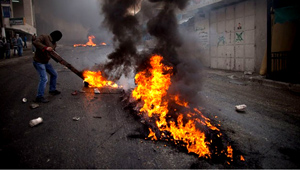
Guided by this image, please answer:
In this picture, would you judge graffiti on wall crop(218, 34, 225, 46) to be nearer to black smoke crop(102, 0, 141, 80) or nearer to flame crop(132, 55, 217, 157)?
black smoke crop(102, 0, 141, 80)

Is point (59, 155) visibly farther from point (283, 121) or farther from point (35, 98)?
point (283, 121)

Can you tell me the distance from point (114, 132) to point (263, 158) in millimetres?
2672

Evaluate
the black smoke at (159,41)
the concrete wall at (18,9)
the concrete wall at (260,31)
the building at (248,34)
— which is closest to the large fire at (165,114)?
the black smoke at (159,41)

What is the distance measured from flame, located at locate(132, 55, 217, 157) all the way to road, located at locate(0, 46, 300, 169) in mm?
275

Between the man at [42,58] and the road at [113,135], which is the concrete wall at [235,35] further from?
the man at [42,58]

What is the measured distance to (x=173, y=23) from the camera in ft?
15.3

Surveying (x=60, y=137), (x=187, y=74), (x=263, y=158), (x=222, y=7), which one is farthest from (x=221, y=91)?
(x=222, y=7)

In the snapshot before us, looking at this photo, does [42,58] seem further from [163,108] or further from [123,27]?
[163,108]

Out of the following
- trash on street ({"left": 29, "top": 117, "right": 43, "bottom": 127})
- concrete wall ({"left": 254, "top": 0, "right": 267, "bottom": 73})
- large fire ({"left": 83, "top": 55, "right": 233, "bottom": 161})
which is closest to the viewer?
large fire ({"left": 83, "top": 55, "right": 233, "bottom": 161})

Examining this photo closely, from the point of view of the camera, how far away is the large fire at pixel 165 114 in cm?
320

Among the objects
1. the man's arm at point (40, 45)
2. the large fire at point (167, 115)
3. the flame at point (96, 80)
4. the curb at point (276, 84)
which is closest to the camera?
the large fire at point (167, 115)

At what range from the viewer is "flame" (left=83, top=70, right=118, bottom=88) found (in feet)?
20.7

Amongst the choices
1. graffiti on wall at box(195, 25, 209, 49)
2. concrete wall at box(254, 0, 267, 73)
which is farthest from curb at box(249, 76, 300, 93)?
graffiti on wall at box(195, 25, 209, 49)

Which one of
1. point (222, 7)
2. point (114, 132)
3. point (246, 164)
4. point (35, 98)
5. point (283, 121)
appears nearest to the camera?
point (246, 164)
